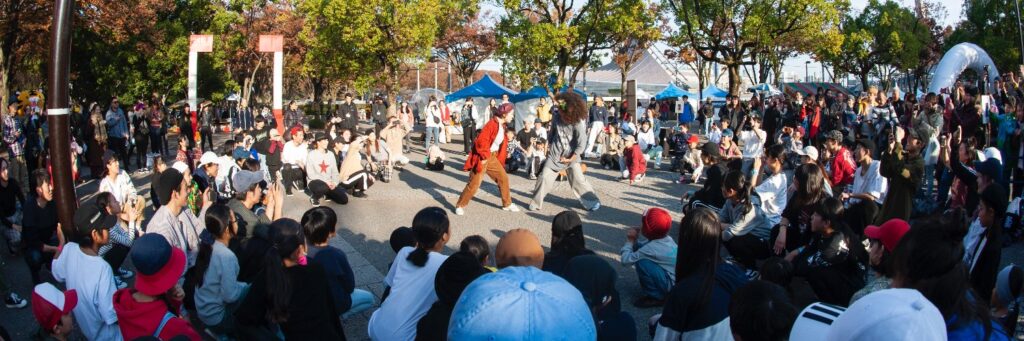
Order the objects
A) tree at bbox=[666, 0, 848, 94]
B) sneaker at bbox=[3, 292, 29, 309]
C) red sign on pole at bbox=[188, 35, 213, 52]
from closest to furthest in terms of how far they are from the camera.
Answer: sneaker at bbox=[3, 292, 29, 309] < red sign on pole at bbox=[188, 35, 213, 52] < tree at bbox=[666, 0, 848, 94]

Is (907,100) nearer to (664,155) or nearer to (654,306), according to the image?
(664,155)

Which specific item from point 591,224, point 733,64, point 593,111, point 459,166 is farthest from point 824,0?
point 591,224

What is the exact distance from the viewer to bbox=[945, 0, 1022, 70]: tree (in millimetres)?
34375

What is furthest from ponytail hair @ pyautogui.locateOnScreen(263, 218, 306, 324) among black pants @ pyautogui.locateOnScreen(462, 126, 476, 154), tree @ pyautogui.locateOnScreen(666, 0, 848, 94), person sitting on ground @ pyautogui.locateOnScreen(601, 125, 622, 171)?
tree @ pyautogui.locateOnScreen(666, 0, 848, 94)

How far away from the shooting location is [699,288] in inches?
133

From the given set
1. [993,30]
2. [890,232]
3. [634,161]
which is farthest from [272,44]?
[993,30]

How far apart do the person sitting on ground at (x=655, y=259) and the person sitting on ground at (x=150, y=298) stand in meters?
3.28

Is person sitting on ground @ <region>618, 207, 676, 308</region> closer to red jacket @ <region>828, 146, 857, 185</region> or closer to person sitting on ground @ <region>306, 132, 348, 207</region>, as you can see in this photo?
red jacket @ <region>828, 146, 857, 185</region>

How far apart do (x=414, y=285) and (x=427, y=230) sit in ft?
1.04

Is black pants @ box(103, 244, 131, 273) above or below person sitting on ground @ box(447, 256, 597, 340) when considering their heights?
below

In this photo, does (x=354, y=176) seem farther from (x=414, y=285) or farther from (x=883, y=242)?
(x=883, y=242)

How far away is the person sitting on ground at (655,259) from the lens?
18.4 ft

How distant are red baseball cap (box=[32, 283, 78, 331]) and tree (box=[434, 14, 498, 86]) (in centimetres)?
3852

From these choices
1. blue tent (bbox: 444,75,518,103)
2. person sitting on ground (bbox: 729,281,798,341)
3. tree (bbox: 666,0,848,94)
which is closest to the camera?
person sitting on ground (bbox: 729,281,798,341)
